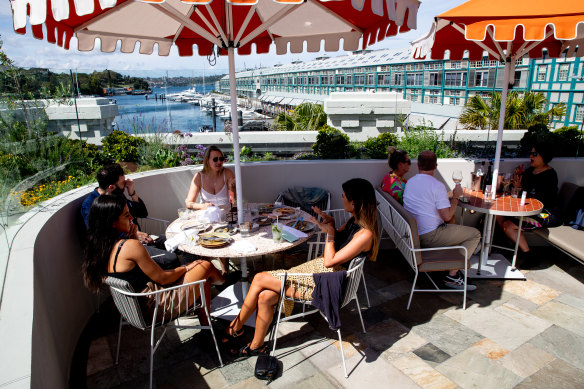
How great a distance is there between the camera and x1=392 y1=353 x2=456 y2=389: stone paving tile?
7.92ft

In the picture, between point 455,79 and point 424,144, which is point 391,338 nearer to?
point 424,144

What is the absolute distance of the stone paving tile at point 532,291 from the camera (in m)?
3.46

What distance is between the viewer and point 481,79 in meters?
26.1

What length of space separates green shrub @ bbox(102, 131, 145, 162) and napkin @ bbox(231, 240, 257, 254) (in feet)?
8.90

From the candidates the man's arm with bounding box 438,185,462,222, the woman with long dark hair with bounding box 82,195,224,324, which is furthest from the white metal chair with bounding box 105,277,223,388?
the man's arm with bounding box 438,185,462,222

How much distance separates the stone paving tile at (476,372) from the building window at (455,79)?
2835 centimetres

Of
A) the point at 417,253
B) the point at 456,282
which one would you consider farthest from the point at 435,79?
the point at 417,253

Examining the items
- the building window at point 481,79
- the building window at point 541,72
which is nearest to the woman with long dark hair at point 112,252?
the building window at point 541,72

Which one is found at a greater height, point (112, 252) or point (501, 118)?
point (501, 118)

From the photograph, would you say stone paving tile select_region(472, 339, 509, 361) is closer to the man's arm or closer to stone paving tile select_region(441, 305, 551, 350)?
stone paving tile select_region(441, 305, 551, 350)

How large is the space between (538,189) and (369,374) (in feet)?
9.90

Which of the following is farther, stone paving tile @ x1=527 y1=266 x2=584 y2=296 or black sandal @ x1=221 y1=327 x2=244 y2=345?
stone paving tile @ x1=527 y1=266 x2=584 y2=296

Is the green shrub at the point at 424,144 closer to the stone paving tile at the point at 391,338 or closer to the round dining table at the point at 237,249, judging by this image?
the round dining table at the point at 237,249

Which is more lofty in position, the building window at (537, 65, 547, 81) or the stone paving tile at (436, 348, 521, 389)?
the building window at (537, 65, 547, 81)
